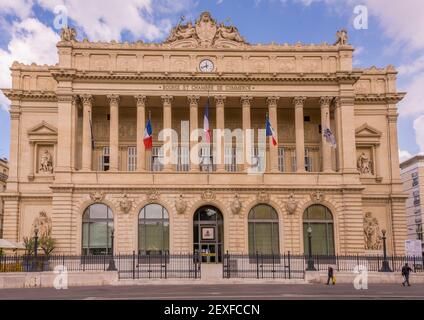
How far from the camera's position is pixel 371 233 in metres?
52.4

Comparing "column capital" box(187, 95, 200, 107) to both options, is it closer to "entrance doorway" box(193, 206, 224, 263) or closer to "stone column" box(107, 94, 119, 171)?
"stone column" box(107, 94, 119, 171)

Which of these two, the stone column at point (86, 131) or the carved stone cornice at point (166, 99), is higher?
the carved stone cornice at point (166, 99)

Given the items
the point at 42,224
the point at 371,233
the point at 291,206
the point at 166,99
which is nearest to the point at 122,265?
the point at 42,224

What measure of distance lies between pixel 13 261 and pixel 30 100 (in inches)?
868

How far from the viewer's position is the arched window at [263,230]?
46.6 m

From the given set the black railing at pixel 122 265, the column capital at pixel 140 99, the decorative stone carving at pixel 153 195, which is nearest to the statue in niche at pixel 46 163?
the column capital at pixel 140 99

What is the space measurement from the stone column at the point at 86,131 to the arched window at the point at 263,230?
50.6ft

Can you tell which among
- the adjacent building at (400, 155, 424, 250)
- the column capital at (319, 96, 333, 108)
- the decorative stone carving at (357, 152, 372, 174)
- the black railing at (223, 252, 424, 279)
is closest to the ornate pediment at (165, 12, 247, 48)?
the column capital at (319, 96, 333, 108)

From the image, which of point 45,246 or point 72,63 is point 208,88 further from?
point 45,246

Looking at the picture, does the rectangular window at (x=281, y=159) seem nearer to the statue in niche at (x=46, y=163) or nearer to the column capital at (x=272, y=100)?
the column capital at (x=272, y=100)

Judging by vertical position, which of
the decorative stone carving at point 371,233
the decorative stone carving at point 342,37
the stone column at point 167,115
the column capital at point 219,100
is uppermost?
the decorative stone carving at point 342,37

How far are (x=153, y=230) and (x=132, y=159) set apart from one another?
8.93m
